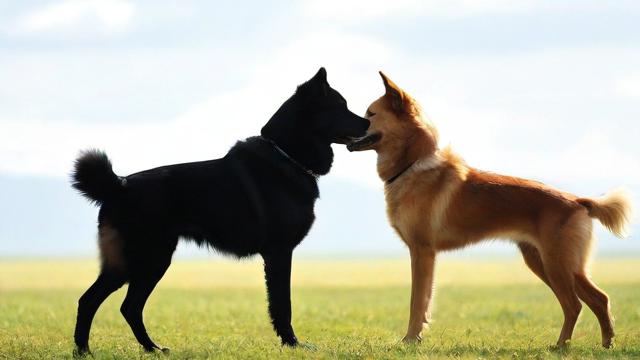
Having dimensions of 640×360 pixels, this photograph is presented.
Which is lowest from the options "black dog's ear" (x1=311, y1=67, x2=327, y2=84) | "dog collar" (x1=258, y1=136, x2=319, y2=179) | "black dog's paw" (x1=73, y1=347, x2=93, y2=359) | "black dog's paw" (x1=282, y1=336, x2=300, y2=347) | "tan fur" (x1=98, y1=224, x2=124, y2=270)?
"black dog's paw" (x1=73, y1=347, x2=93, y2=359)

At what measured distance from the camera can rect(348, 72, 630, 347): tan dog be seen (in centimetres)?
845

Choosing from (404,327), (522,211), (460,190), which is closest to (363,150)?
(460,190)

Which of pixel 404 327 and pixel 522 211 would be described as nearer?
pixel 522 211

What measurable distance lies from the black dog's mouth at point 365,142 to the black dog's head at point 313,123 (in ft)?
1.57

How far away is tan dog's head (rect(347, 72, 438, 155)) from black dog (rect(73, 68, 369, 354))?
438 millimetres

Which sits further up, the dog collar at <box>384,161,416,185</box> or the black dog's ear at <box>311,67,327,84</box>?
the black dog's ear at <box>311,67,327,84</box>

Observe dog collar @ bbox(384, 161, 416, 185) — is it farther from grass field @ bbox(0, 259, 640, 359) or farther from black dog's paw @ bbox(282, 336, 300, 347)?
black dog's paw @ bbox(282, 336, 300, 347)

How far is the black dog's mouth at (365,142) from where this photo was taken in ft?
29.7

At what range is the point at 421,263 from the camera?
8516 mm

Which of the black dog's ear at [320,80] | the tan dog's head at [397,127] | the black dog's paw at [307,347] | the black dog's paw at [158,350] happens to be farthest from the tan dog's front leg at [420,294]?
the black dog's paw at [158,350]

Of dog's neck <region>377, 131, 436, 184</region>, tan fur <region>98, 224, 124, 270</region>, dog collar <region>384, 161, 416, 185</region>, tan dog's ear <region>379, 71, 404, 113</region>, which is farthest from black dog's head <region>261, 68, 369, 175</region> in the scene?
tan fur <region>98, 224, 124, 270</region>

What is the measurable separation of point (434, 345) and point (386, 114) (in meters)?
2.64

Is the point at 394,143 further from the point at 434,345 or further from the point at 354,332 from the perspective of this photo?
the point at 354,332

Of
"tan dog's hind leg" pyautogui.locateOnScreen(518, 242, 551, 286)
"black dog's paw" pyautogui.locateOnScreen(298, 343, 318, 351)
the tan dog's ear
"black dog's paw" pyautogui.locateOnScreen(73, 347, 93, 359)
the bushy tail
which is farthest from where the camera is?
"tan dog's hind leg" pyautogui.locateOnScreen(518, 242, 551, 286)
